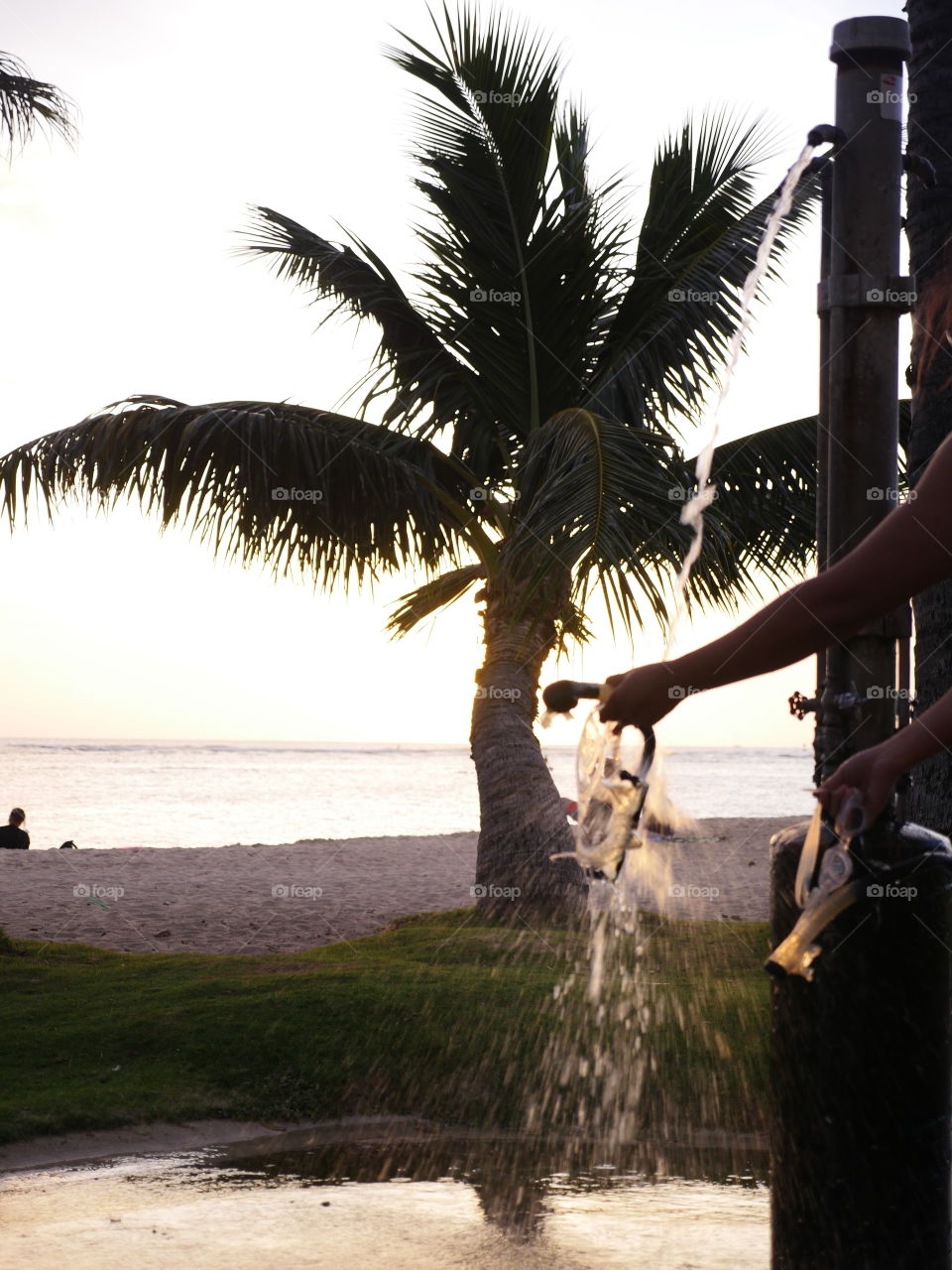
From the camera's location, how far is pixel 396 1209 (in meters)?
4.44

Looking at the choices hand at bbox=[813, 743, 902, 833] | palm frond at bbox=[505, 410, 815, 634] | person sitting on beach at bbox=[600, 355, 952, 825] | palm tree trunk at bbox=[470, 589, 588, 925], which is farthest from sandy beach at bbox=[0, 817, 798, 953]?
person sitting on beach at bbox=[600, 355, 952, 825]

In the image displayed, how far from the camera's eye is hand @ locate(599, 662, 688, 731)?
174 cm

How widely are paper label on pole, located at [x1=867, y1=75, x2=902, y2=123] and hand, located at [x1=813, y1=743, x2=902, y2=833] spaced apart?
6.31 feet

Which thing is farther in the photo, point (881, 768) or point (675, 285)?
point (675, 285)

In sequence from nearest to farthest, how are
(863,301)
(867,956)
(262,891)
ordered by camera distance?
(867,956) → (863,301) → (262,891)

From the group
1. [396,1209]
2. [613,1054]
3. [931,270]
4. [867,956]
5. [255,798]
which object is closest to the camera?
[867,956]

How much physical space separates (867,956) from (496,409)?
377 inches

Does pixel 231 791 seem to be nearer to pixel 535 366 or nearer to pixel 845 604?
pixel 535 366

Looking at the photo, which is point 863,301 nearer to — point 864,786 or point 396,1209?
point 864,786

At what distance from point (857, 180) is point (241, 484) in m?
8.28

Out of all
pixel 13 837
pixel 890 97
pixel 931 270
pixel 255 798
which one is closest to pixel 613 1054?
pixel 931 270

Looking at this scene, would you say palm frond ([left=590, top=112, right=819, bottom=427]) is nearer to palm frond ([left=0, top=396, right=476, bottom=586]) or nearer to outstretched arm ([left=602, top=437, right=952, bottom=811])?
palm frond ([left=0, top=396, right=476, bottom=586])

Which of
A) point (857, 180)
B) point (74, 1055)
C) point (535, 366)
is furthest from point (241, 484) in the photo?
point (857, 180)

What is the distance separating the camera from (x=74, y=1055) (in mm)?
6488
